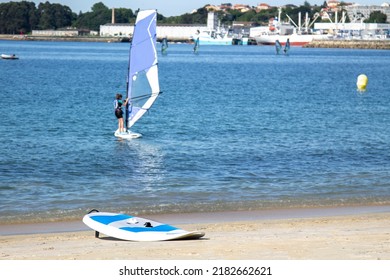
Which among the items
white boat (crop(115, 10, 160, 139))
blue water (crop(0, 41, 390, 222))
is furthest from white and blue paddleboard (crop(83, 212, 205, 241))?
white boat (crop(115, 10, 160, 139))

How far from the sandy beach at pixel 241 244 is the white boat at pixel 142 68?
47.9 ft

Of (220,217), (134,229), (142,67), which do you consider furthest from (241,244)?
(142,67)

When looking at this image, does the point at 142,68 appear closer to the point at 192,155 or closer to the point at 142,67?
the point at 142,67

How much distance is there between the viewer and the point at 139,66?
3091cm

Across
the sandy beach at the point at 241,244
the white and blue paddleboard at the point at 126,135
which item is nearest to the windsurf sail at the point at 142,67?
the white and blue paddleboard at the point at 126,135

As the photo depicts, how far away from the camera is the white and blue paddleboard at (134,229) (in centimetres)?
1366

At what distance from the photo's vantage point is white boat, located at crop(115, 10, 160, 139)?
101 ft

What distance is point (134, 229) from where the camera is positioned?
13961 millimetres

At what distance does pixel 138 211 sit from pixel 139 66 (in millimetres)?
13320

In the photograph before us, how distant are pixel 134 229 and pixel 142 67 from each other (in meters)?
17.4

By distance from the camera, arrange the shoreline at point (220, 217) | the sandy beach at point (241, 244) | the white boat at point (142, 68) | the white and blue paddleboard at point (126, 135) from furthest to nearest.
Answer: the white and blue paddleboard at point (126, 135) < the white boat at point (142, 68) < the shoreline at point (220, 217) < the sandy beach at point (241, 244)

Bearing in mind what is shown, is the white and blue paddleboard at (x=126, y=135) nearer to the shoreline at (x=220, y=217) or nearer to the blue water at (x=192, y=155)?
the blue water at (x=192, y=155)

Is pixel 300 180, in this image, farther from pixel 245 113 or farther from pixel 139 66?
pixel 245 113

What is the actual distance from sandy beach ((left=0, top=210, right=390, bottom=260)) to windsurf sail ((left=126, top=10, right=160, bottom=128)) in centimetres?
1461
